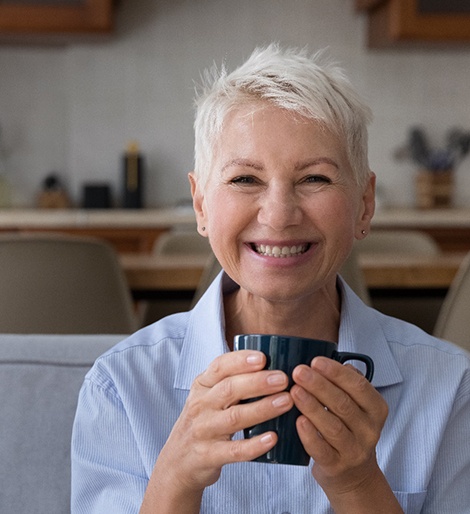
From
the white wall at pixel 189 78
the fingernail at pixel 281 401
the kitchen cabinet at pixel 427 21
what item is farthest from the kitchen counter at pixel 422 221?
the fingernail at pixel 281 401

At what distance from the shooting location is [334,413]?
3.00ft

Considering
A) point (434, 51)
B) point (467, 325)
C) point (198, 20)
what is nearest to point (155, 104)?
point (198, 20)

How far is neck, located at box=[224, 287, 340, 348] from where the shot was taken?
1215 mm

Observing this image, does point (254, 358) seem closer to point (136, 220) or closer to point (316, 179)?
point (316, 179)

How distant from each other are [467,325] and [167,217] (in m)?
2.37

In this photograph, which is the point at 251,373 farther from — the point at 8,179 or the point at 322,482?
the point at 8,179

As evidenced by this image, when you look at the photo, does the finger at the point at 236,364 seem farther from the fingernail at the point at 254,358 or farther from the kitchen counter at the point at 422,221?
the kitchen counter at the point at 422,221

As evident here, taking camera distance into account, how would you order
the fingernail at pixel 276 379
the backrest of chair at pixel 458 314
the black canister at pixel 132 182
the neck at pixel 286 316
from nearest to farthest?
the fingernail at pixel 276 379, the neck at pixel 286 316, the backrest of chair at pixel 458 314, the black canister at pixel 132 182

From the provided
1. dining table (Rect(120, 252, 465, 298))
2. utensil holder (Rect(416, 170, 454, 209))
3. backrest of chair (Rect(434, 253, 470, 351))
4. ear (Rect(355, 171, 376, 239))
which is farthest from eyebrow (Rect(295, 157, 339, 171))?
utensil holder (Rect(416, 170, 454, 209))

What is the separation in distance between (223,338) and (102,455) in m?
0.21

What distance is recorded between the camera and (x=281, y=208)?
1.10m

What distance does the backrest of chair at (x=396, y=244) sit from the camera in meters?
3.33

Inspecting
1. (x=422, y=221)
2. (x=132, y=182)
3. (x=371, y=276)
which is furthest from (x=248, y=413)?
(x=132, y=182)

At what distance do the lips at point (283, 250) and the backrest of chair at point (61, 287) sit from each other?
1296 mm
